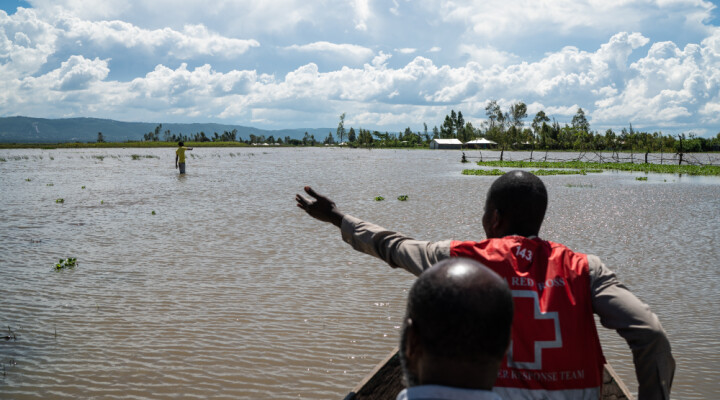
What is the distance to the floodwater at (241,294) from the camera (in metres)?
5.84

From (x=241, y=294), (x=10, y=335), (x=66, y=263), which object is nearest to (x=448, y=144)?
(x=66, y=263)

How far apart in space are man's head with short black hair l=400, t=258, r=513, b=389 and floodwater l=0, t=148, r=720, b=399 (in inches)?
167

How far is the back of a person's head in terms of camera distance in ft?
4.74

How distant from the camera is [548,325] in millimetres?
2322

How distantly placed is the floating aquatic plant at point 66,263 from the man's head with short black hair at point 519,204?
960cm

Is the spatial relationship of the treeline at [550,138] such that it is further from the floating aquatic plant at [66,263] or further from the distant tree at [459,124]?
the floating aquatic plant at [66,263]

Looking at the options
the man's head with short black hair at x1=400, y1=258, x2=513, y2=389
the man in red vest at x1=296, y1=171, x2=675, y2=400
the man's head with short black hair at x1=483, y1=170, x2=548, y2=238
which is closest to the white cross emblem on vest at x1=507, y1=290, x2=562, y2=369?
the man in red vest at x1=296, y1=171, x2=675, y2=400

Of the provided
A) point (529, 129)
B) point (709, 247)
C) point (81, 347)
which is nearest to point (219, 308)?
point (81, 347)

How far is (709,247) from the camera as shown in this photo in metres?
12.2

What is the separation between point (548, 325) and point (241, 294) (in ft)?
22.4

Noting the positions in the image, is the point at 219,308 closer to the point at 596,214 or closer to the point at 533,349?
the point at 533,349

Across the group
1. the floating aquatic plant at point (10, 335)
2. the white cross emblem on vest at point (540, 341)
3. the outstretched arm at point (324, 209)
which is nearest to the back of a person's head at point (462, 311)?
the white cross emblem on vest at point (540, 341)

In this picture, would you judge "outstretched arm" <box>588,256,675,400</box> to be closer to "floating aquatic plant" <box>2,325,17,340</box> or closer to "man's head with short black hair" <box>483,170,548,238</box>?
"man's head with short black hair" <box>483,170,548,238</box>

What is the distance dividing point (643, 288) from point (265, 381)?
6413 millimetres
